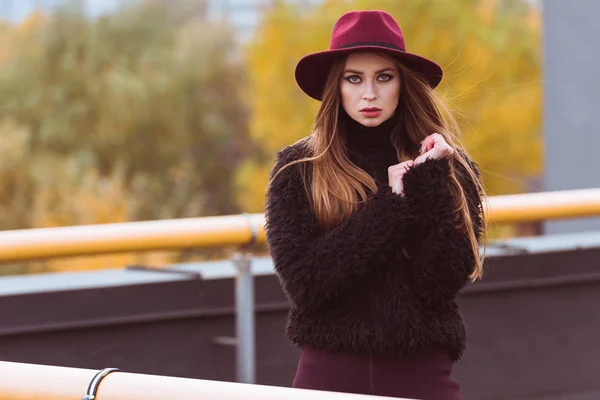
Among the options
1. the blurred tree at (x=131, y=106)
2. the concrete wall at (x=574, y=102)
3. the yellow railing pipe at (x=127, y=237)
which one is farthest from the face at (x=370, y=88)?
the blurred tree at (x=131, y=106)

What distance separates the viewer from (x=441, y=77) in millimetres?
2316

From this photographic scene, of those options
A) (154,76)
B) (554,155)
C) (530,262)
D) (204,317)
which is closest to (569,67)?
(554,155)

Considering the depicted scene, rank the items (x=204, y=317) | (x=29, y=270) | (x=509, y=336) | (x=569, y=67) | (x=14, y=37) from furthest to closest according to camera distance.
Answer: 1. (x=14, y=37)
2. (x=29, y=270)
3. (x=569, y=67)
4. (x=509, y=336)
5. (x=204, y=317)

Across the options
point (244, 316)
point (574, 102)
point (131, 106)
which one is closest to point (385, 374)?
point (244, 316)

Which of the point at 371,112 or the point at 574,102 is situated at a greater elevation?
the point at 574,102

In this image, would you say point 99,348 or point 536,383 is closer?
point 99,348

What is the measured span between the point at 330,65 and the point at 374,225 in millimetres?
396

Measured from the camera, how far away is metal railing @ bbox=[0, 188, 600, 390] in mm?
2900

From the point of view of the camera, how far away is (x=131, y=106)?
42.6 m

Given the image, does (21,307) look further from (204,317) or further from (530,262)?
(530,262)

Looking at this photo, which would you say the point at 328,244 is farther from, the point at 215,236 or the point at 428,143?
the point at 215,236

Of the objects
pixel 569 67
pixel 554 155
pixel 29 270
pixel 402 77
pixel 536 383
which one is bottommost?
pixel 536 383

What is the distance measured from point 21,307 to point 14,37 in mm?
41025

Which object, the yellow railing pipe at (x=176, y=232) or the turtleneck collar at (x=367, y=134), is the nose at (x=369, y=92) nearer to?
the turtleneck collar at (x=367, y=134)
